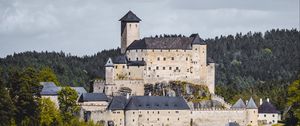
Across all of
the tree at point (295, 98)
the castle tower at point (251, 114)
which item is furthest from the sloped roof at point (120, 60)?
the tree at point (295, 98)

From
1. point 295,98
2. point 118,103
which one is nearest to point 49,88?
point 118,103

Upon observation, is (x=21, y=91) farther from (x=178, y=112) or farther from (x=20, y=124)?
(x=178, y=112)

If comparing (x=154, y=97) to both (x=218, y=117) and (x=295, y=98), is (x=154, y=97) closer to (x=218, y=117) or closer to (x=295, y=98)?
(x=218, y=117)

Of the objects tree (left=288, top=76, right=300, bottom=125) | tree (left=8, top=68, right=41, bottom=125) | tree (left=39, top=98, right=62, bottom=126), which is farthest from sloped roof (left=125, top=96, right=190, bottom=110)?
tree (left=288, top=76, right=300, bottom=125)

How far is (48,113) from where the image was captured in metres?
80.6

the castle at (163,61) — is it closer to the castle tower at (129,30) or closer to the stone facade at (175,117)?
the castle tower at (129,30)

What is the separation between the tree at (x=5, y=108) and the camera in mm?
78312

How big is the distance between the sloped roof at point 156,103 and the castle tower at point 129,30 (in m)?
9.79

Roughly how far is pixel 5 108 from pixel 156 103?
1374cm

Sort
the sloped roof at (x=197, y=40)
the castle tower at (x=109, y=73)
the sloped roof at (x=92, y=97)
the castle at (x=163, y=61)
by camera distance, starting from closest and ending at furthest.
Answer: the sloped roof at (x=92, y=97)
the castle tower at (x=109, y=73)
the castle at (x=163, y=61)
the sloped roof at (x=197, y=40)

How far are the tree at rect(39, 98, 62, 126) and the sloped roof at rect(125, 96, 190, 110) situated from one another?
20.7 feet

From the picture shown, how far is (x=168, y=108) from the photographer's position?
8400cm

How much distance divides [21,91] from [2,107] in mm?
3665

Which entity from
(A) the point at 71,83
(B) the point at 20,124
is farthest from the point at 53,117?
(A) the point at 71,83
